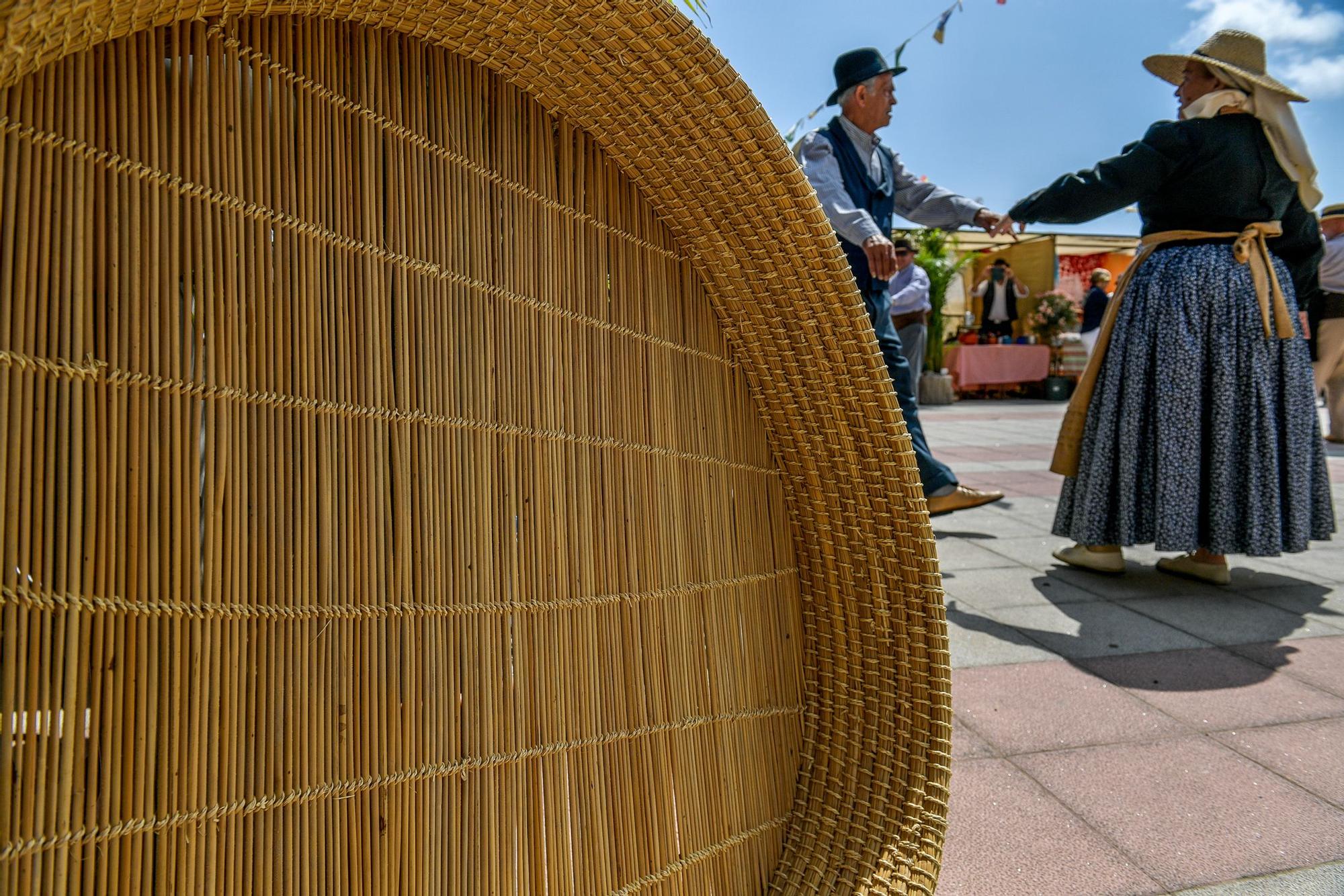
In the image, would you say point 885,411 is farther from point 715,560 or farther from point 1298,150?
point 1298,150

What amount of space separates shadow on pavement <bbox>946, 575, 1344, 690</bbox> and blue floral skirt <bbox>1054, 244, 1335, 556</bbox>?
0.20 m

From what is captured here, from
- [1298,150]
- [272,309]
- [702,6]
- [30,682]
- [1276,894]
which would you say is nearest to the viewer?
[30,682]

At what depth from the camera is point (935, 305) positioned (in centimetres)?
1198

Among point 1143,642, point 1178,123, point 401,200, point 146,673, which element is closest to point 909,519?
point 401,200

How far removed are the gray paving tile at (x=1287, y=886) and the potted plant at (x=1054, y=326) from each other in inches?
476

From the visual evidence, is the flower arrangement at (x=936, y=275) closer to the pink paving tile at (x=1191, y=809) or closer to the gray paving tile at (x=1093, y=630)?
the gray paving tile at (x=1093, y=630)

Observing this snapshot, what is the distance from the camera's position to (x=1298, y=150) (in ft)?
8.93

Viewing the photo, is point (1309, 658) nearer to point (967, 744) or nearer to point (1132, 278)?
point (967, 744)

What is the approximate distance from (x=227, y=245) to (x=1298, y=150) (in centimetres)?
297

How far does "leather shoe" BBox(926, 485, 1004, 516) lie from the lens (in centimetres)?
358

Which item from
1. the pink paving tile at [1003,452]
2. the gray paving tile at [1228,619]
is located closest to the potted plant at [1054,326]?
the pink paving tile at [1003,452]

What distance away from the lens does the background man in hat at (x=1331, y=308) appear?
6.17 metres

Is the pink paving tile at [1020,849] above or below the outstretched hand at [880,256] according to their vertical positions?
below

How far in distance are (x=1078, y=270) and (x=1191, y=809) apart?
1451 cm
